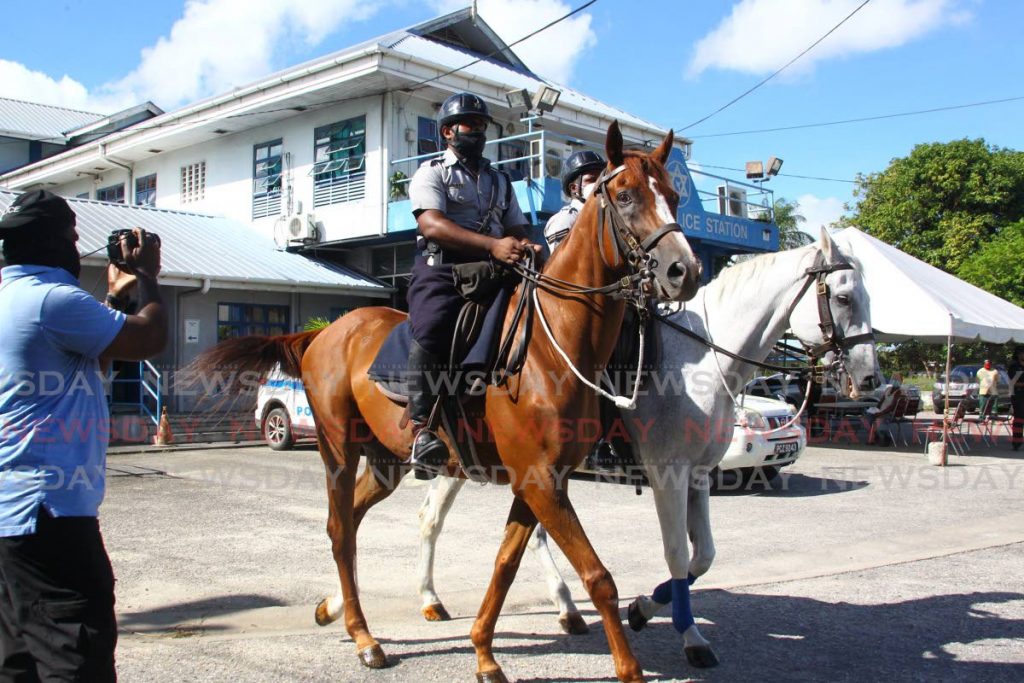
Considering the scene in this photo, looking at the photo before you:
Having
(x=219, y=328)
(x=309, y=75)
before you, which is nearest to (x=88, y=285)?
(x=219, y=328)

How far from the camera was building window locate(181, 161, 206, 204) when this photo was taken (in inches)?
1039

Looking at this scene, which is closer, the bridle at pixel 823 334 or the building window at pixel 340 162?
the bridle at pixel 823 334

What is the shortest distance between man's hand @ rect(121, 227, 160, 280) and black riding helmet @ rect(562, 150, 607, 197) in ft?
12.1

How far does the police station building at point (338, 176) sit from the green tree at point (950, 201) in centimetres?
1582

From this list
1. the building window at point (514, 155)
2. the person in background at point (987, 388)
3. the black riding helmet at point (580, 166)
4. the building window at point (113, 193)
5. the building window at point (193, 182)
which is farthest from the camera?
the building window at point (113, 193)

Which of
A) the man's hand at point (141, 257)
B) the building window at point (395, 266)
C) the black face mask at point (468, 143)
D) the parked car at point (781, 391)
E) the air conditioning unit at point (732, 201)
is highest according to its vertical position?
the air conditioning unit at point (732, 201)

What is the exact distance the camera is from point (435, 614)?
5.62m

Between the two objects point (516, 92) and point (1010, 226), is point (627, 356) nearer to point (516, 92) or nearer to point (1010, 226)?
point (516, 92)

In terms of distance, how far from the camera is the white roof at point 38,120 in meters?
35.6

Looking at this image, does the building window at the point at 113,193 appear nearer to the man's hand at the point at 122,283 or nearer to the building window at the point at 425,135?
the building window at the point at 425,135

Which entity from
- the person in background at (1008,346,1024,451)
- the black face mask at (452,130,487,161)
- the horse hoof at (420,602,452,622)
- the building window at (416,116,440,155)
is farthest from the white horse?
the building window at (416,116,440,155)

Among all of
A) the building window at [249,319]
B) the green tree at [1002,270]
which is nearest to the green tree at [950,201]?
the green tree at [1002,270]

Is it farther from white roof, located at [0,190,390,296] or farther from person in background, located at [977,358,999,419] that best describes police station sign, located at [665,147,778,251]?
white roof, located at [0,190,390,296]

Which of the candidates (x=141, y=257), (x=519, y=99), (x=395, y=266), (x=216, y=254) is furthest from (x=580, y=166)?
(x=395, y=266)
